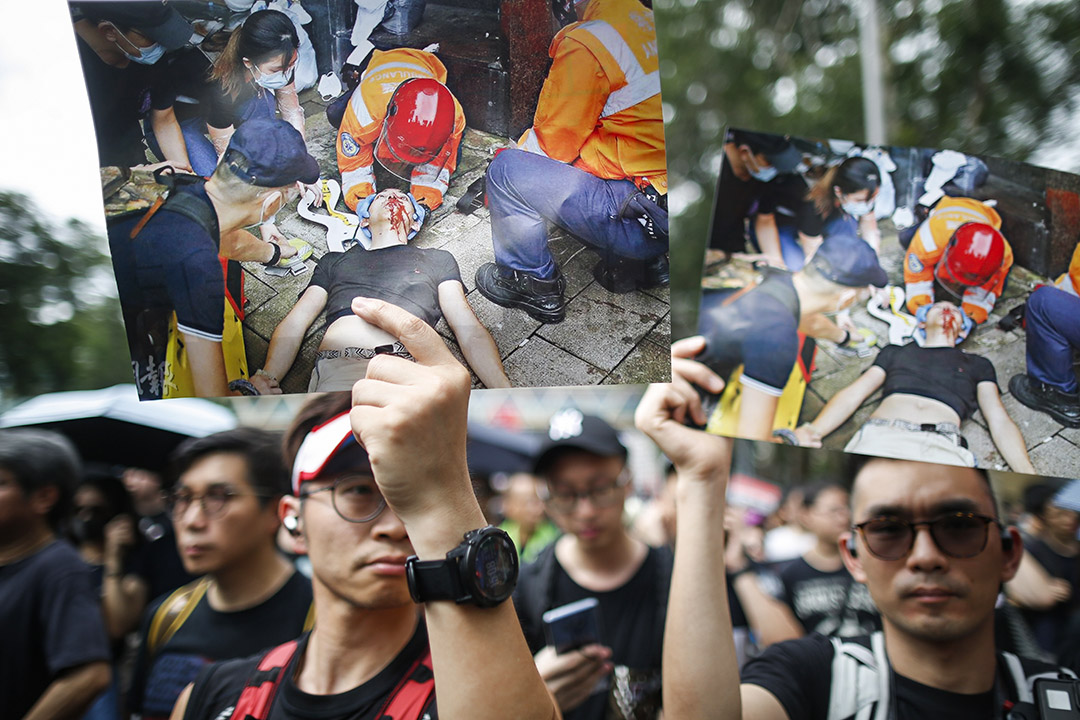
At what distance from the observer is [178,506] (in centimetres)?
276

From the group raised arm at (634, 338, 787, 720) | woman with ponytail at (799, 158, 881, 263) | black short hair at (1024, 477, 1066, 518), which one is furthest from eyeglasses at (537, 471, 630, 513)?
black short hair at (1024, 477, 1066, 518)

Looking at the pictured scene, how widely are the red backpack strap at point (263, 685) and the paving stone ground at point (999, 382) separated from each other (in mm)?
1314

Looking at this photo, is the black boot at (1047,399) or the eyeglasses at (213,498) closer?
the black boot at (1047,399)

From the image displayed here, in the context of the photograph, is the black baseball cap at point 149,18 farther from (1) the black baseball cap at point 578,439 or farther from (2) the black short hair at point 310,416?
(1) the black baseball cap at point 578,439

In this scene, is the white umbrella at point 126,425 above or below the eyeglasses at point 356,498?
above

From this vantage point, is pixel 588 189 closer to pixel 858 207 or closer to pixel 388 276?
pixel 388 276

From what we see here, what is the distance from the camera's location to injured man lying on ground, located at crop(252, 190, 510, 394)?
1523 mm

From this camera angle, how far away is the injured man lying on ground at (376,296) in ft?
5.00

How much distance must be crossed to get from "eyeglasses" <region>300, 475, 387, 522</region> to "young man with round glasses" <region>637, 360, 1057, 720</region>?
68 centimetres

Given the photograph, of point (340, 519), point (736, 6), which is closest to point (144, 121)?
point (340, 519)

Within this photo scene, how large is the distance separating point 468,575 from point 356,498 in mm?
593

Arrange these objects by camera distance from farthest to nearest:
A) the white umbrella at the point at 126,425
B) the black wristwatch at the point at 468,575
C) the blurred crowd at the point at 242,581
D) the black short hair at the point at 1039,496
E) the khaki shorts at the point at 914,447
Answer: the black short hair at the point at 1039,496 → the white umbrella at the point at 126,425 → the blurred crowd at the point at 242,581 → the khaki shorts at the point at 914,447 → the black wristwatch at the point at 468,575

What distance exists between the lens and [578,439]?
10.7 ft

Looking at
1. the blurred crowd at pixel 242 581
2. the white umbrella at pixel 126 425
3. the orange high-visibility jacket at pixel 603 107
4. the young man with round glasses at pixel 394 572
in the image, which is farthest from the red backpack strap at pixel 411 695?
the white umbrella at pixel 126 425
